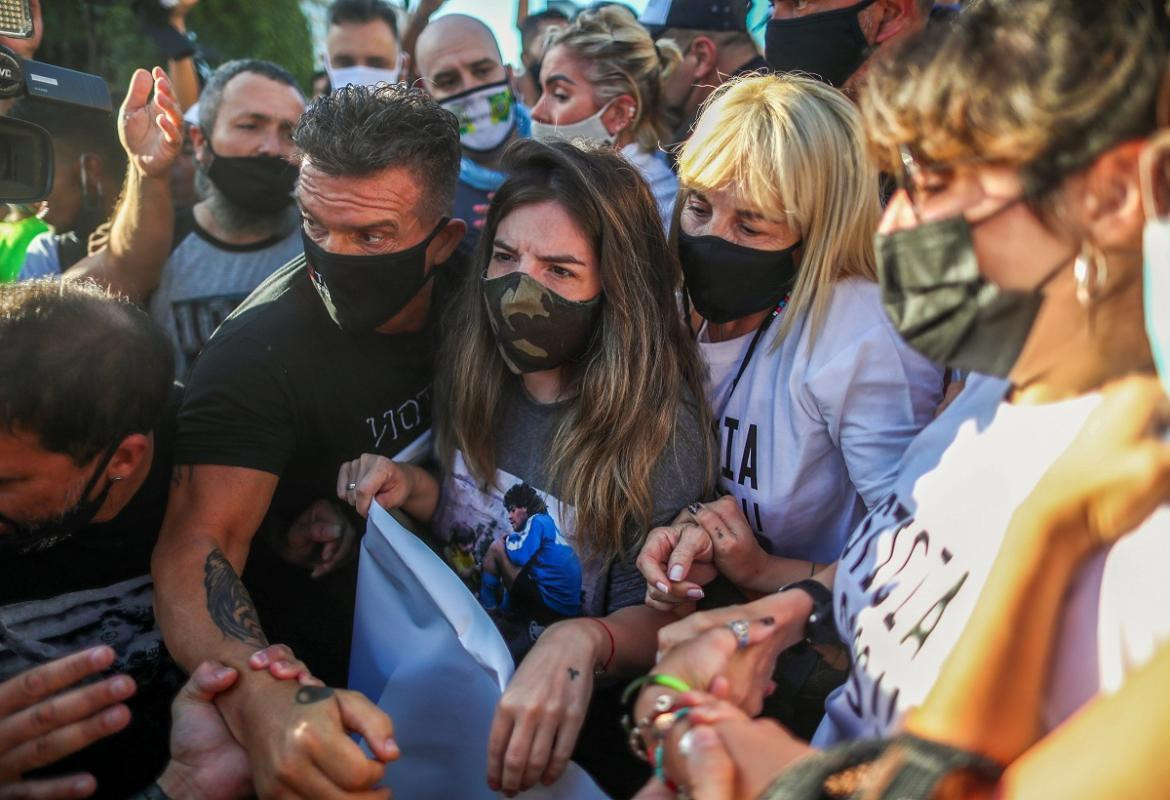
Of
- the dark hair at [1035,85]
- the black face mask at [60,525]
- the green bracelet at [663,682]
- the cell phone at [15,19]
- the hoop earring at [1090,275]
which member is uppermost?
the cell phone at [15,19]

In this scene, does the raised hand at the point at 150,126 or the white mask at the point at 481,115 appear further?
the white mask at the point at 481,115

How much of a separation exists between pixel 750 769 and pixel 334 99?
2.13 metres

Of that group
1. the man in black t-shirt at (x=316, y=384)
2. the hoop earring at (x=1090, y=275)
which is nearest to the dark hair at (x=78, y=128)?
the man in black t-shirt at (x=316, y=384)

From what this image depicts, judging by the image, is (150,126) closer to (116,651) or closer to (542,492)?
(116,651)

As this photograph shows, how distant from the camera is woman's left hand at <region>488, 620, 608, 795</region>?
1.80 metres

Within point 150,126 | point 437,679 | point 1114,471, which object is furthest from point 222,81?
point 1114,471

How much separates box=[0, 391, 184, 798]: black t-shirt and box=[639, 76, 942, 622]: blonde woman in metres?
1.18

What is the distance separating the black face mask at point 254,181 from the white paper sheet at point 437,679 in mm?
2125

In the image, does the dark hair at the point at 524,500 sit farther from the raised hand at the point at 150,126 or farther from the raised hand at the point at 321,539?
the raised hand at the point at 150,126

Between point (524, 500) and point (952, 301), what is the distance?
4.15 feet

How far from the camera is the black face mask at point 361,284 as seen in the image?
250cm

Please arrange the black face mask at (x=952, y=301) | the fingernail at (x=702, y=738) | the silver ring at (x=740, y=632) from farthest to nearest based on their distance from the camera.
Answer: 1. the silver ring at (x=740, y=632)
2. the fingernail at (x=702, y=738)
3. the black face mask at (x=952, y=301)

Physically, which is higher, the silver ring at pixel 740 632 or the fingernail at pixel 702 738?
the silver ring at pixel 740 632

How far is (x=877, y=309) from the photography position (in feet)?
7.19
